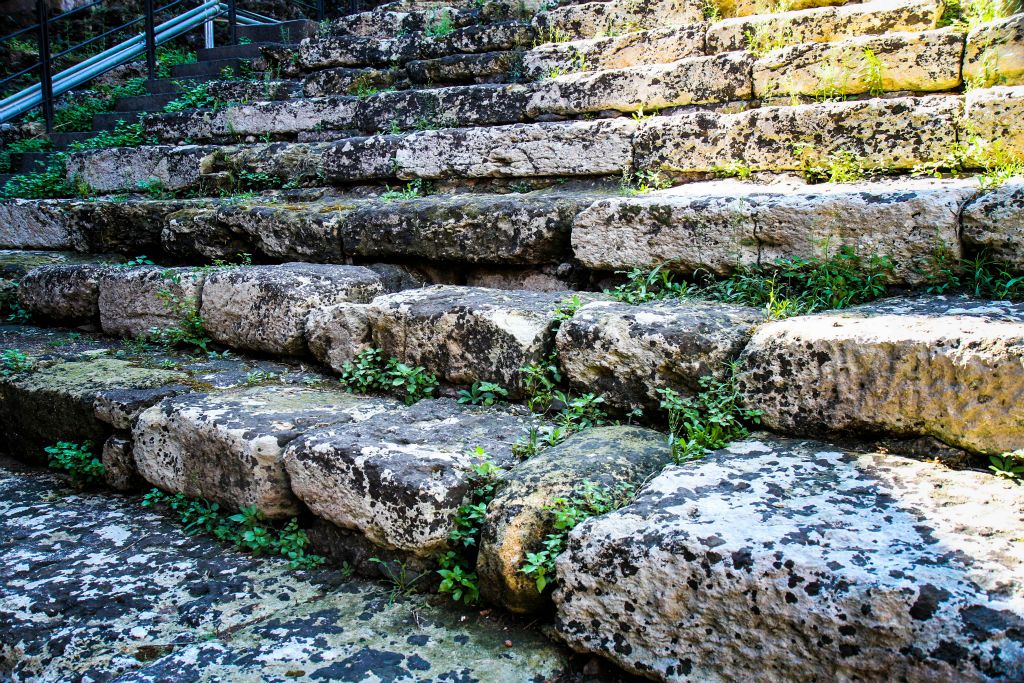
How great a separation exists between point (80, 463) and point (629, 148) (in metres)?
2.96

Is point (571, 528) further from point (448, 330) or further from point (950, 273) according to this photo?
point (950, 273)

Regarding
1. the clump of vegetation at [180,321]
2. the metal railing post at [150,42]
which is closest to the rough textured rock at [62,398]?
the clump of vegetation at [180,321]

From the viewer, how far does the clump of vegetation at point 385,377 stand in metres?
3.05

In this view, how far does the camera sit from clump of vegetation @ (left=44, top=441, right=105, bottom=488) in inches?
125

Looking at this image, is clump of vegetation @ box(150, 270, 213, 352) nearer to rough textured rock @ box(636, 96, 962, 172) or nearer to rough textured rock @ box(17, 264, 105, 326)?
rough textured rock @ box(17, 264, 105, 326)

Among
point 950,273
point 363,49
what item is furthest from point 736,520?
point 363,49

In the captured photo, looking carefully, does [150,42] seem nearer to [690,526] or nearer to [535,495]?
[535,495]

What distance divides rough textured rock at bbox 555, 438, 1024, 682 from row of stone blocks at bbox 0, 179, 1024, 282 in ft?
3.24

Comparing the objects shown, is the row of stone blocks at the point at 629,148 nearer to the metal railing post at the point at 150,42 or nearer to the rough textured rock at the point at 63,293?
the rough textured rock at the point at 63,293

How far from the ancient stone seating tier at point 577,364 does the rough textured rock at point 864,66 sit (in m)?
0.01

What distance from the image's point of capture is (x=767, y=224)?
285 centimetres

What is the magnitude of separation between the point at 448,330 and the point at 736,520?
1503 millimetres

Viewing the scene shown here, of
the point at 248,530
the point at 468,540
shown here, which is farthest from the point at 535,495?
the point at 248,530

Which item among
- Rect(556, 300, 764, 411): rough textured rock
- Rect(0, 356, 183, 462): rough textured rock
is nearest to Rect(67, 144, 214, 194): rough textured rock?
Rect(0, 356, 183, 462): rough textured rock
